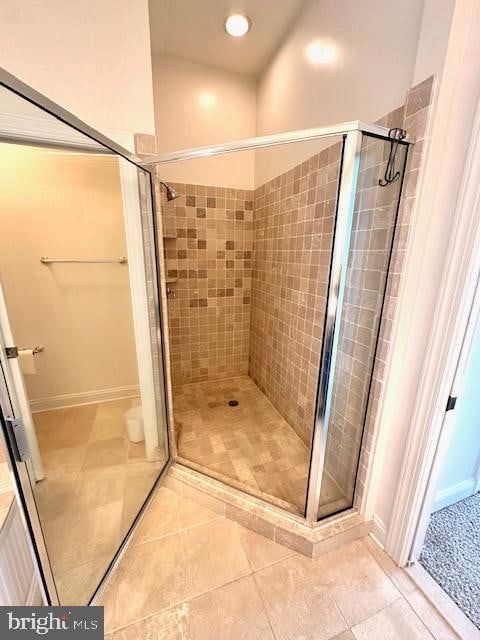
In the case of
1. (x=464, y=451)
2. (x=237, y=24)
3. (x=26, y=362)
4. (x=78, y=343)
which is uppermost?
(x=237, y=24)

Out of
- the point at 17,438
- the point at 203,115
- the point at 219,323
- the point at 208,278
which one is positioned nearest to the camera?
the point at 17,438

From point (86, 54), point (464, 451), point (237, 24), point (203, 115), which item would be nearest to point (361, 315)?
point (464, 451)

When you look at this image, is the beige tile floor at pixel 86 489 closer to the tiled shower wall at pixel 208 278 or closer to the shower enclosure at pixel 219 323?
the shower enclosure at pixel 219 323

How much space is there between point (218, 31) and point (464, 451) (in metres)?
3.06

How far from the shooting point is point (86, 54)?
1093 mm

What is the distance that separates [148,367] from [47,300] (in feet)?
3.88

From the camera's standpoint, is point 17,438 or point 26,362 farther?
point 26,362

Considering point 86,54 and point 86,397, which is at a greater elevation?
point 86,54

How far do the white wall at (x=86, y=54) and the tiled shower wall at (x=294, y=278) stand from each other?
1003 millimetres

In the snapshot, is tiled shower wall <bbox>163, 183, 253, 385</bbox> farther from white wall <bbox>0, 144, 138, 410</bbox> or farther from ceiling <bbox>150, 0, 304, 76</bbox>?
ceiling <bbox>150, 0, 304, 76</bbox>

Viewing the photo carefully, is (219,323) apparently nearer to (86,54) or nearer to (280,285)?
(280,285)

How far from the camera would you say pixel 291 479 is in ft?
5.04

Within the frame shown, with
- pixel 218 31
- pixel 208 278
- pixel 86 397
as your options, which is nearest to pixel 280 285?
pixel 208 278

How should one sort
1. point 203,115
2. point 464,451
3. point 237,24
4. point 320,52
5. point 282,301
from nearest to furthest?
point 464,451 < point 320,52 < point 237,24 < point 282,301 < point 203,115
